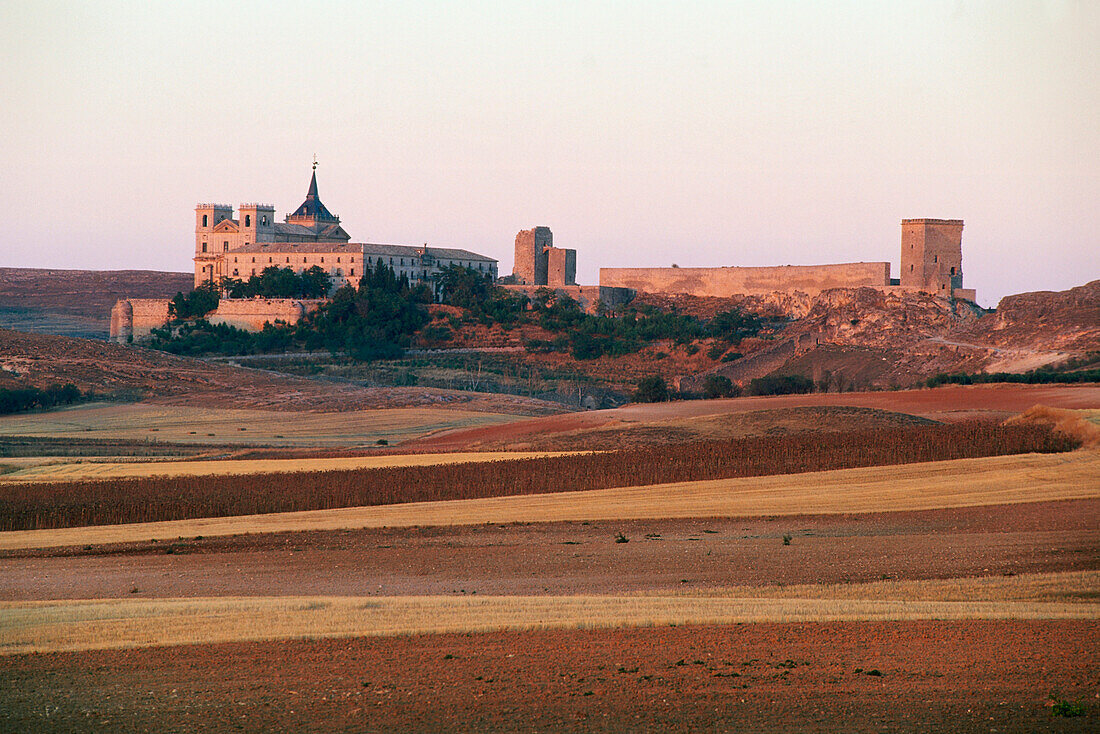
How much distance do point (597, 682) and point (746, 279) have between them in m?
82.3

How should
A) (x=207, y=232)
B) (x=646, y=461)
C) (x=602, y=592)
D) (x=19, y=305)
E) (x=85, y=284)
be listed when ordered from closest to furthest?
1. (x=602, y=592)
2. (x=646, y=461)
3. (x=207, y=232)
4. (x=19, y=305)
5. (x=85, y=284)

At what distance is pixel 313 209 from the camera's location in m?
112

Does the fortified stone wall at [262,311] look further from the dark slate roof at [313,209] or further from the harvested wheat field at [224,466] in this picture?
the harvested wheat field at [224,466]

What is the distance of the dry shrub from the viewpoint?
34969 mm

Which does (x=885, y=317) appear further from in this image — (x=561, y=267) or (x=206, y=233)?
(x=206, y=233)

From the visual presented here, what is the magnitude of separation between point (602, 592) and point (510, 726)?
25.5ft

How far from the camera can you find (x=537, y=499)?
100ft

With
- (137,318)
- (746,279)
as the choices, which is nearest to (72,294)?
(137,318)

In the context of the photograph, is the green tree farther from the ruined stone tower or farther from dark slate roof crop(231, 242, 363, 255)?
dark slate roof crop(231, 242, 363, 255)

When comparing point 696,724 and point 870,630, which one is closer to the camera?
point 696,724

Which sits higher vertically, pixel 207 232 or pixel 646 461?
pixel 207 232

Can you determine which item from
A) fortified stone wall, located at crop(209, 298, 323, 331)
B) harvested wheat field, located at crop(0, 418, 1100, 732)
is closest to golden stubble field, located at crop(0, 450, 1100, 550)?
harvested wheat field, located at crop(0, 418, 1100, 732)

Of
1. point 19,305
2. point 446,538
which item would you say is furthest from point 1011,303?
point 19,305

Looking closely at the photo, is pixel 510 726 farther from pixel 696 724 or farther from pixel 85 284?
pixel 85 284
